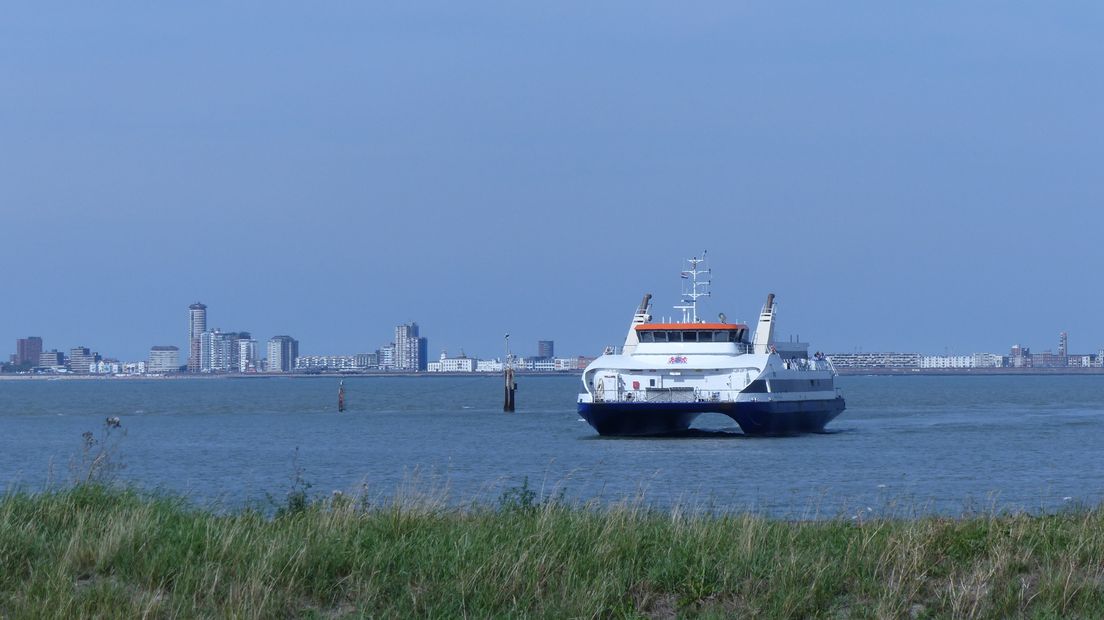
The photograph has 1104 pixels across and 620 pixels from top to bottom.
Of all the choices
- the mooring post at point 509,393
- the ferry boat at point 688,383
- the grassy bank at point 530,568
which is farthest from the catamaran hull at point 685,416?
the grassy bank at point 530,568

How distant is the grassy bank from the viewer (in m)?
10.5

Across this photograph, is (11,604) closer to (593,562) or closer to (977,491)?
(593,562)

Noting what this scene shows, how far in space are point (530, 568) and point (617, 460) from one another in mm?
37199

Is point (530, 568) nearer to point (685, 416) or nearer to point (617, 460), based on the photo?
point (617, 460)

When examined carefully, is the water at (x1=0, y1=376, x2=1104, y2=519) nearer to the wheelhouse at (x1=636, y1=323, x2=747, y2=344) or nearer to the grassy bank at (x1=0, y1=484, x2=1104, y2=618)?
the grassy bank at (x1=0, y1=484, x2=1104, y2=618)

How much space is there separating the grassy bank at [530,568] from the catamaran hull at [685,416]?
4570cm

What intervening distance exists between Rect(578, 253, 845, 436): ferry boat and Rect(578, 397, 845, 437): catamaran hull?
1.6 inches

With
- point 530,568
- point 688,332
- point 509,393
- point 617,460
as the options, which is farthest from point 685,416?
point 530,568

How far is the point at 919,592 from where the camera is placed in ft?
35.8

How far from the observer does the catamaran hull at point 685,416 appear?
58.2 m

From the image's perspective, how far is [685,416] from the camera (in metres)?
64.6

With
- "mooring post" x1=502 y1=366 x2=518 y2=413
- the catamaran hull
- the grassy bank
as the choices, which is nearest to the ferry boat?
the catamaran hull

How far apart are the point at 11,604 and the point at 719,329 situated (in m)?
51.8

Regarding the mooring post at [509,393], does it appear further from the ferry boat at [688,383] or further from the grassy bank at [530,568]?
the grassy bank at [530,568]
